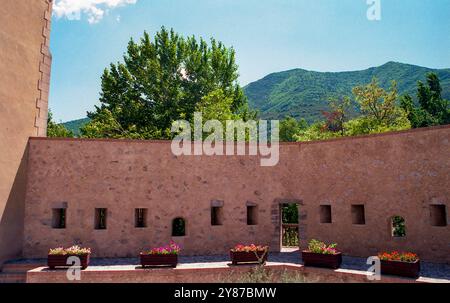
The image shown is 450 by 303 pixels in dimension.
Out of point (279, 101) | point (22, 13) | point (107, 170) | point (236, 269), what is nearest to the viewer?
point (236, 269)

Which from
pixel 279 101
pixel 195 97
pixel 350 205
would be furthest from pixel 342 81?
pixel 350 205

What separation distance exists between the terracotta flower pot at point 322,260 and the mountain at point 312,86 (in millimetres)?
91983

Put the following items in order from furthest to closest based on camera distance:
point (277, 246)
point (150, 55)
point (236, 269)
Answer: point (150, 55) < point (277, 246) < point (236, 269)

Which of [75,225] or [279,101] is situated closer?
[75,225]

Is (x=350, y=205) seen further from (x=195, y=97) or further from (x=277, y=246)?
(x=195, y=97)

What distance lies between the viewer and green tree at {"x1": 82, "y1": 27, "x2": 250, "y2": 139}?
96.8 ft

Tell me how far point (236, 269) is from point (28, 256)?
8.11 metres

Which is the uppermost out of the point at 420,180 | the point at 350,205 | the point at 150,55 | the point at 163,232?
the point at 150,55

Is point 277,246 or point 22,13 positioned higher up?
point 22,13

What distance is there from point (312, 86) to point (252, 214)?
388 feet

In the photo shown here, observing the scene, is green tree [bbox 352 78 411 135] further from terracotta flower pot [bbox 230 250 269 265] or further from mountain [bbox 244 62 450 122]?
mountain [bbox 244 62 450 122]

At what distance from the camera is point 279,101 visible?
125 metres

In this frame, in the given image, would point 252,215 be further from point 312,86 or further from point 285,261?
point 312,86

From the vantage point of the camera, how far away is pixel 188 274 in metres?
12.1
